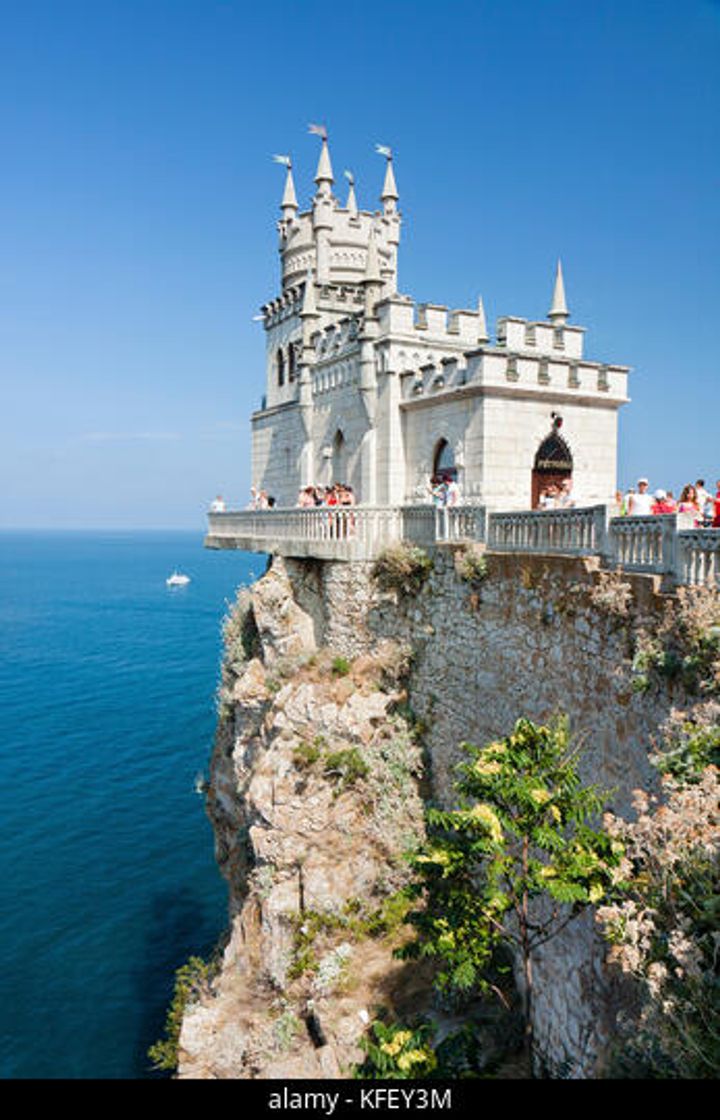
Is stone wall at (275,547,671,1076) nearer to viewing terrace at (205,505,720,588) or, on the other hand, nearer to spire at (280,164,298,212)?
viewing terrace at (205,505,720,588)

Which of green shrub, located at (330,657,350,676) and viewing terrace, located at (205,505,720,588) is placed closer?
viewing terrace, located at (205,505,720,588)

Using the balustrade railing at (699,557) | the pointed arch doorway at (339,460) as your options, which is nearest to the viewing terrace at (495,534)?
the balustrade railing at (699,557)

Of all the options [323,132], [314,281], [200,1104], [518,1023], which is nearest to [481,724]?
[518,1023]

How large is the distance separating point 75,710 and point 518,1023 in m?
35.5

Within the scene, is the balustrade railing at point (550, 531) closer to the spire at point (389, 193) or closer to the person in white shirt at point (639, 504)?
the person in white shirt at point (639, 504)

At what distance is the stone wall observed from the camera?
27.3 ft

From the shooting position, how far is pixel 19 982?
20.0 m

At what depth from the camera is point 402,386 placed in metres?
17.5

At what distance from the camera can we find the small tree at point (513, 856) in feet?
22.3

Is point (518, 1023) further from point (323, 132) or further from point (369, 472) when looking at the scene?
point (323, 132)

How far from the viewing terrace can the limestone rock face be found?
2.89m

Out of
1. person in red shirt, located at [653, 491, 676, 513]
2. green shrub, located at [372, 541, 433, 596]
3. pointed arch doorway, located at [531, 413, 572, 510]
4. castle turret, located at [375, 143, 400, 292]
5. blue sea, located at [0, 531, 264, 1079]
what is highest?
castle turret, located at [375, 143, 400, 292]

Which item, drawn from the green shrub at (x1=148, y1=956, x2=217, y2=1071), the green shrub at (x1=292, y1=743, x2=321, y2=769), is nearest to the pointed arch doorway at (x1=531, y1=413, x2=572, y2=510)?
the green shrub at (x1=292, y1=743, x2=321, y2=769)

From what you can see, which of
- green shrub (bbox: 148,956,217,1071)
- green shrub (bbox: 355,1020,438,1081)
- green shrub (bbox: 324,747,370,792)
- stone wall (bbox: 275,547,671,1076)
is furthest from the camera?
green shrub (bbox: 148,956,217,1071)
